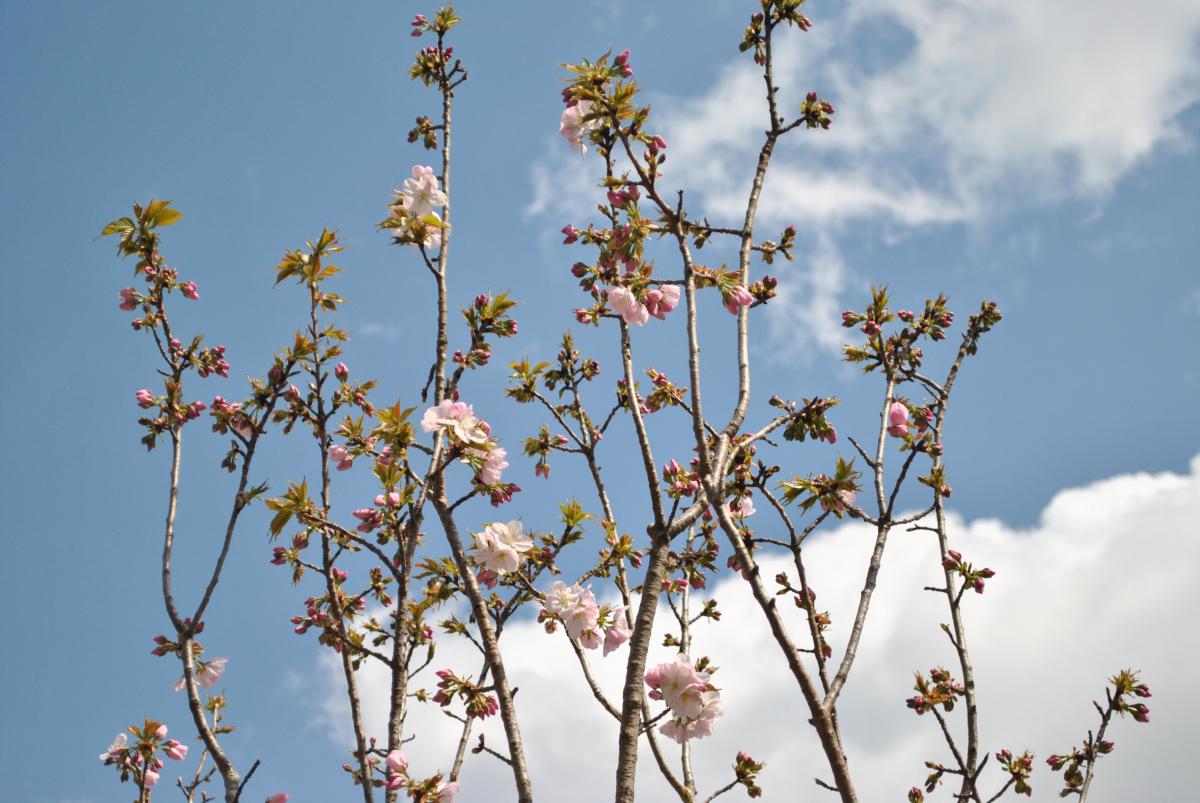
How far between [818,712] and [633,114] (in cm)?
215

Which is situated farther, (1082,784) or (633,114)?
(1082,784)

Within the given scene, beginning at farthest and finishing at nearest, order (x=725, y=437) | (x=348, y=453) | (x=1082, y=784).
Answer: (x=1082, y=784), (x=348, y=453), (x=725, y=437)

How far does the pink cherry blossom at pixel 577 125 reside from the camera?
11.2 ft

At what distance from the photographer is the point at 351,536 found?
3344 mm

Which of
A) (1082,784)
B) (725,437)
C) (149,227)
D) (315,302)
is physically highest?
(149,227)

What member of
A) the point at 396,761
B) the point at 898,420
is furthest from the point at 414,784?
the point at 898,420

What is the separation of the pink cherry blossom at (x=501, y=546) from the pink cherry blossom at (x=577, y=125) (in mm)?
1553

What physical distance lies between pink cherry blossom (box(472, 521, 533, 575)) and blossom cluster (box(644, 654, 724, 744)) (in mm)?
790

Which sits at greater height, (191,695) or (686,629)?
(686,629)

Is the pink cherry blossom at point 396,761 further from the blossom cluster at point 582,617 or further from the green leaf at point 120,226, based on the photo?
the green leaf at point 120,226

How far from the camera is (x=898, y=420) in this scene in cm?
391

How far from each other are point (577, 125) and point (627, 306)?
71 centimetres

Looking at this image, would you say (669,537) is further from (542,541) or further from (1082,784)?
(1082,784)

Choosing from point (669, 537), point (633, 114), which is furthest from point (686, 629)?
point (633, 114)
